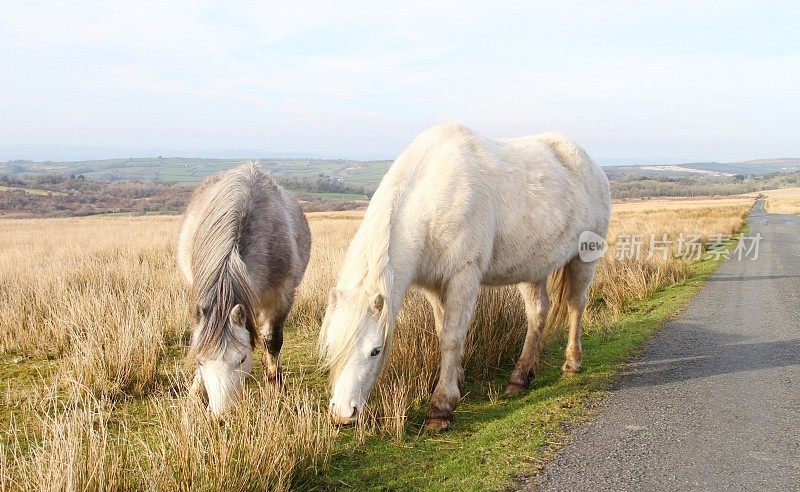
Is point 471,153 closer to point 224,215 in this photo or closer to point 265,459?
point 224,215

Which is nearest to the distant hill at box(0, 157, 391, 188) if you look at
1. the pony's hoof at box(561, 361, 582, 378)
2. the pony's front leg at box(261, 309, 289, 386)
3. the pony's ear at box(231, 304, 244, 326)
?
the pony's hoof at box(561, 361, 582, 378)

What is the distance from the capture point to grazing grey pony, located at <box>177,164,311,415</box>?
12.3 feet

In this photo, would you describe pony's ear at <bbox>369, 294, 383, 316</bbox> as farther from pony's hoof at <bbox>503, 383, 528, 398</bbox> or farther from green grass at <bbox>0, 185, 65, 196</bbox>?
→ green grass at <bbox>0, 185, 65, 196</bbox>

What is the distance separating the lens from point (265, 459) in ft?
10.3

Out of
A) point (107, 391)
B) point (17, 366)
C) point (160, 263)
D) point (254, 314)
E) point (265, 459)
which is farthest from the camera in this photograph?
point (160, 263)

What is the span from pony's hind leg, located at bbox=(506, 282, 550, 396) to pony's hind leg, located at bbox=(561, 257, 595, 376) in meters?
0.32

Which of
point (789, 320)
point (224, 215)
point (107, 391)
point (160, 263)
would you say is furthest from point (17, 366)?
point (789, 320)

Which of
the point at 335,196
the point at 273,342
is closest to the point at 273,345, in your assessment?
the point at 273,342

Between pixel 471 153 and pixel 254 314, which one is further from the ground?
pixel 471 153

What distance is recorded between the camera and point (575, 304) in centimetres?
615

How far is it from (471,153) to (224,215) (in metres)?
2.18

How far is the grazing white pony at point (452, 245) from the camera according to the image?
388cm

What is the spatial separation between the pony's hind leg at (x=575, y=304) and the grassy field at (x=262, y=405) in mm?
192

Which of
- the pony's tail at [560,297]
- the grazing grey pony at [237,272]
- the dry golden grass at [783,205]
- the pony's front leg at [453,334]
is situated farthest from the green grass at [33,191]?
the dry golden grass at [783,205]
